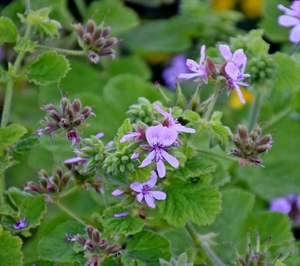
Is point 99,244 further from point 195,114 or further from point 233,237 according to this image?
point 233,237

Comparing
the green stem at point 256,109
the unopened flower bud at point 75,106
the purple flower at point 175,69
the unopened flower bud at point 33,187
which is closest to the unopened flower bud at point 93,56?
the unopened flower bud at point 75,106

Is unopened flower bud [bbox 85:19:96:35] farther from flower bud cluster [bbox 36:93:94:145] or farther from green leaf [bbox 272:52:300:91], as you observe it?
green leaf [bbox 272:52:300:91]

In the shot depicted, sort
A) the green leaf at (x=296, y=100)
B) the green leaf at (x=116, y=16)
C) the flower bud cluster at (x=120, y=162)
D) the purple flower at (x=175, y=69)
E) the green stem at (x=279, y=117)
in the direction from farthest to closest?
1. the purple flower at (x=175, y=69)
2. the green leaf at (x=116, y=16)
3. the green stem at (x=279, y=117)
4. the green leaf at (x=296, y=100)
5. the flower bud cluster at (x=120, y=162)

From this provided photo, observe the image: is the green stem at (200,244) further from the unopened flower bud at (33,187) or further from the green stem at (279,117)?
the green stem at (279,117)

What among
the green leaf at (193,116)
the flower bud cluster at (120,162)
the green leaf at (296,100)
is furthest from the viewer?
the green leaf at (296,100)

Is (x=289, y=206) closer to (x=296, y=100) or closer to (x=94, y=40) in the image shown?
(x=296, y=100)

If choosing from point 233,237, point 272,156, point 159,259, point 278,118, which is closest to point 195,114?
point 159,259
